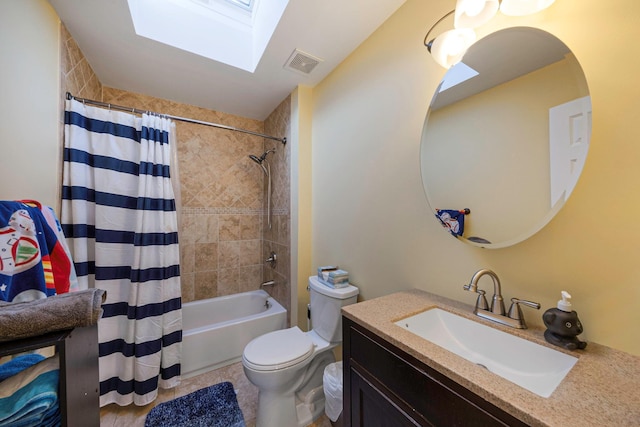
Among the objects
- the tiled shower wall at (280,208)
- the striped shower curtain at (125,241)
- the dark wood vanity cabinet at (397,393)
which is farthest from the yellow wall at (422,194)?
the striped shower curtain at (125,241)

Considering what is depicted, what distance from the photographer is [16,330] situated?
450 mm

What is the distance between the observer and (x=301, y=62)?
1.63m

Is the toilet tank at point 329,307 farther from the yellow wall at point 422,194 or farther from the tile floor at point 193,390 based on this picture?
the tile floor at point 193,390

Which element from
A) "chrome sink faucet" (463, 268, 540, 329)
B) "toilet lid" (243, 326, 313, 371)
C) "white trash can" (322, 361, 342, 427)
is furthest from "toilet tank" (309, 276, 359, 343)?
"chrome sink faucet" (463, 268, 540, 329)

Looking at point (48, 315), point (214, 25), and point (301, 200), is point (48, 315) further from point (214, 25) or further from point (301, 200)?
point (214, 25)

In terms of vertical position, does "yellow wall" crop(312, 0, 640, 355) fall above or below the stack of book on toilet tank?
above

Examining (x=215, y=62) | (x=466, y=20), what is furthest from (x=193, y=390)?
(x=466, y=20)

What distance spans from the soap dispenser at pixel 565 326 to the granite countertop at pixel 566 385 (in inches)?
0.8

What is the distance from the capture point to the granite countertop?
0.44 metres

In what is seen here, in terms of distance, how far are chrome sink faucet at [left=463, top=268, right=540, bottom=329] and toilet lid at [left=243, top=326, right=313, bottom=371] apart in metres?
0.92

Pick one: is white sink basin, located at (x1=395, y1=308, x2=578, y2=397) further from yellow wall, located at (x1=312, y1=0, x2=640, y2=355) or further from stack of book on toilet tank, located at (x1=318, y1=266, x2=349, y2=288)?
stack of book on toilet tank, located at (x1=318, y1=266, x2=349, y2=288)

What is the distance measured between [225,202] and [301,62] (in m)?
1.55

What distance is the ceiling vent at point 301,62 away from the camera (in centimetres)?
156

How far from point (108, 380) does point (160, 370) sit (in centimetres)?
28
